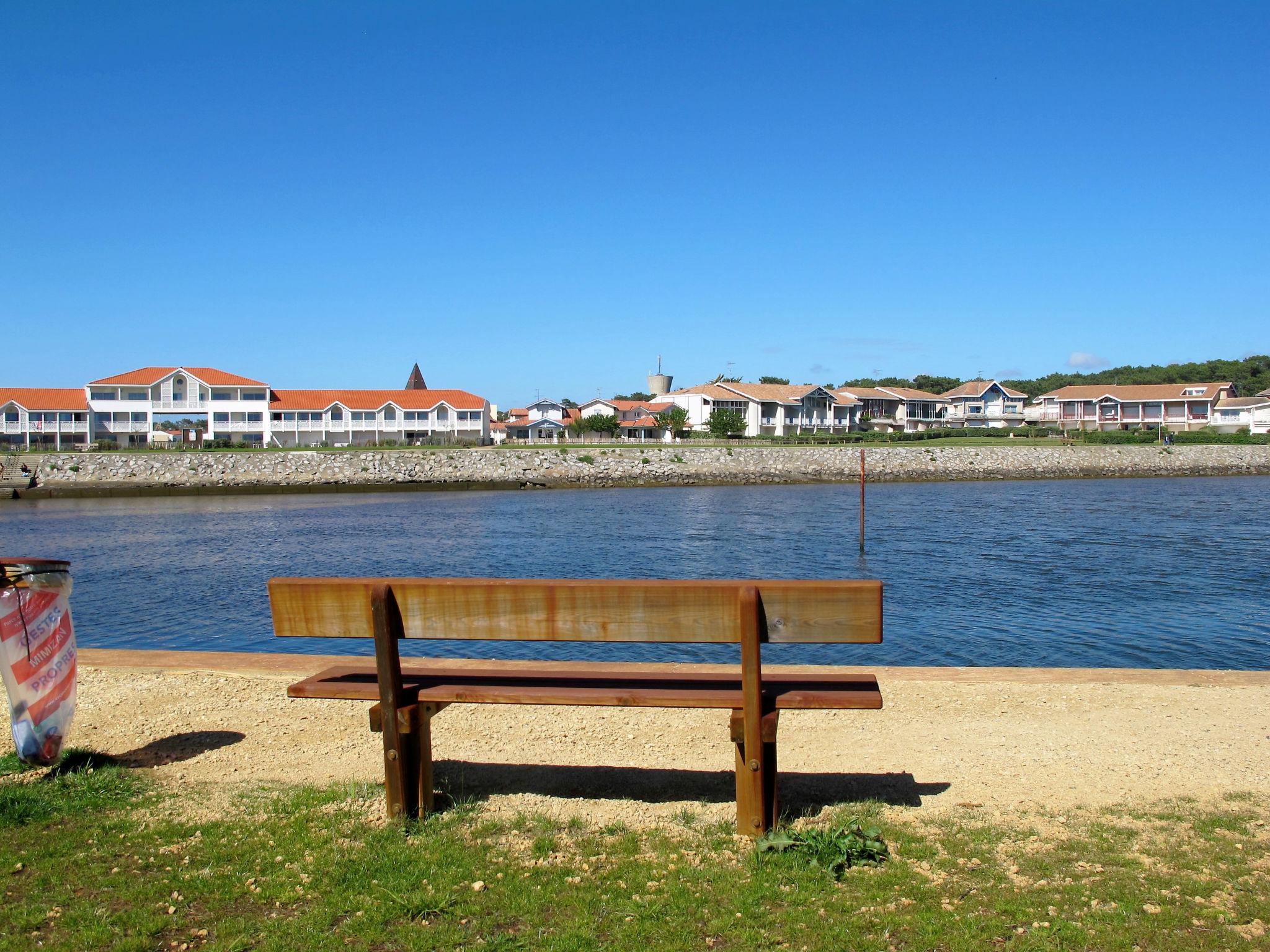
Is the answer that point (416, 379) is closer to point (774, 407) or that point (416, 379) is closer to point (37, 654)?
point (774, 407)

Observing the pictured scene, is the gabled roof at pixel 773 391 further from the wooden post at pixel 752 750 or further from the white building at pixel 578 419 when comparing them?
the wooden post at pixel 752 750

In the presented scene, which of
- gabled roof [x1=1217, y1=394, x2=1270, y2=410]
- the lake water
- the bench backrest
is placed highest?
gabled roof [x1=1217, y1=394, x2=1270, y2=410]

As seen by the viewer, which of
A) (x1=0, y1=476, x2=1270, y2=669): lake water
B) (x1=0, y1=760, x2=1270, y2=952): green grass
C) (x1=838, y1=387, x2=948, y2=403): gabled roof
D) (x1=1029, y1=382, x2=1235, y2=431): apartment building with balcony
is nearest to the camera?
(x1=0, y1=760, x2=1270, y2=952): green grass

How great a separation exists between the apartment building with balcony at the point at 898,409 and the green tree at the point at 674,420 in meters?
19.0

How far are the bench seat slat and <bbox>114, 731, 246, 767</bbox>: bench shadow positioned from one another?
1266 millimetres

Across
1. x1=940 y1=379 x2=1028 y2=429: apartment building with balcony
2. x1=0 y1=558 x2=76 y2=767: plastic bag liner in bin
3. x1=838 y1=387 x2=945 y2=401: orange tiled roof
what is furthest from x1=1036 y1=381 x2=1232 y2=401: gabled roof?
x1=0 y1=558 x2=76 y2=767: plastic bag liner in bin

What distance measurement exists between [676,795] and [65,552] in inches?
1240

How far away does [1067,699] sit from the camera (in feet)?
23.8

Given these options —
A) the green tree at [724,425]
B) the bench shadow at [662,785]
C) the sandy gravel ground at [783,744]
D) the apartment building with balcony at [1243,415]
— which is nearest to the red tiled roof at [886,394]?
the green tree at [724,425]

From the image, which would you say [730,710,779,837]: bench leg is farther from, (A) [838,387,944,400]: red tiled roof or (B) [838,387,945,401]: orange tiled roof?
(B) [838,387,945,401]: orange tiled roof

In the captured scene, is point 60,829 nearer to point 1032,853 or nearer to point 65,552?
point 1032,853

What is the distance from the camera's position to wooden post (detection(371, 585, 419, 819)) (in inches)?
187

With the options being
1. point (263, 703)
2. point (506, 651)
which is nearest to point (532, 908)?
point (263, 703)

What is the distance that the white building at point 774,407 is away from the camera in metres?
98.6
